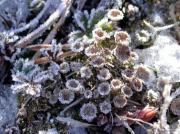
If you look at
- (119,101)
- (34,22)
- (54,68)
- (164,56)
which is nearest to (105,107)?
(119,101)

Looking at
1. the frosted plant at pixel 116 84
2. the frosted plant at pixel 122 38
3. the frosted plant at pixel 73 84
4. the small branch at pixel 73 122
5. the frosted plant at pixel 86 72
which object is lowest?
the small branch at pixel 73 122

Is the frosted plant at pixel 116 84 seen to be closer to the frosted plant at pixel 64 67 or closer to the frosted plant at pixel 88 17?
the frosted plant at pixel 64 67

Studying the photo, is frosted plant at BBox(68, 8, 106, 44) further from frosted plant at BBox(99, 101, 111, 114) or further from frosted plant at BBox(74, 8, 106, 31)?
frosted plant at BBox(99, 101, 111, 114)

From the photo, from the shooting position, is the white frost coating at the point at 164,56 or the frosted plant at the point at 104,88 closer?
the frosted plant at the point at 104,88

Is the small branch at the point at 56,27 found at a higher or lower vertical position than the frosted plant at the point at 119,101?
higher

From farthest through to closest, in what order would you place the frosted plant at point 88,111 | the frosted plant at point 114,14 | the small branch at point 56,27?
the small branch at point 56,27
the frosted plant at point 114,14
the frosted plant at point 88,111

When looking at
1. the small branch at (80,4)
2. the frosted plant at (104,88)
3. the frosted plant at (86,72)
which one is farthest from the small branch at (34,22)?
the frosted plant at (104,88)

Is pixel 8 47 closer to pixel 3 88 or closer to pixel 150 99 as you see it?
pixel 3 88

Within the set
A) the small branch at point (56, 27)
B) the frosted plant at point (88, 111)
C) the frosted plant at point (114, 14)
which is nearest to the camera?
the frosted plant at point (88, 111)
